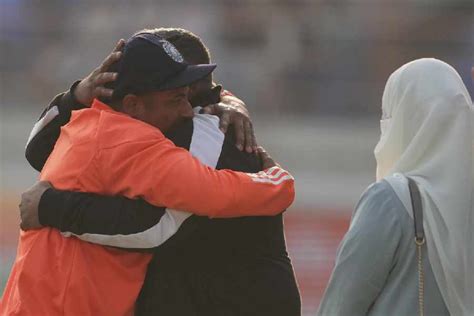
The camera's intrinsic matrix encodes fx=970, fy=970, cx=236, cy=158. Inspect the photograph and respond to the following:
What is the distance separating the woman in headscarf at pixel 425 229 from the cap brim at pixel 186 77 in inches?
18.1

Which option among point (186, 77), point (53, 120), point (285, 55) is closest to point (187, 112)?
point (186, 77)

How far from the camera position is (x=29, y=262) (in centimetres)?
216

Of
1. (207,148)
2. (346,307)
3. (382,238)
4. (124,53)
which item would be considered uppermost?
(124,53)

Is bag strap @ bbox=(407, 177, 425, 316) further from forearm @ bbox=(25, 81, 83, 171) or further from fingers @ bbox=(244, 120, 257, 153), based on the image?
forearm @ bbox=(25, 81, 83, 171)

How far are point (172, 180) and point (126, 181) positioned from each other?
0.35 ft

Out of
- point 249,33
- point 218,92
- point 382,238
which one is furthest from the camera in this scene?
point 249,33

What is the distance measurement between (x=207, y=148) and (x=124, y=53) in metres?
0.29

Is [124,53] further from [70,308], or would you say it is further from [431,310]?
[431,310]

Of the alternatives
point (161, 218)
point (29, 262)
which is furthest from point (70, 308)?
point (161, 218)

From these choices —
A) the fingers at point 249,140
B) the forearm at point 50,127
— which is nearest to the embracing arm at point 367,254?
the fingers at point 249,140

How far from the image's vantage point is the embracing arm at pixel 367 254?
211 centimetres

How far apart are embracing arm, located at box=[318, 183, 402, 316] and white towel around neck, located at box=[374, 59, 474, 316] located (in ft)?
0.18

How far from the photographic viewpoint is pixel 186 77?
2.19 metres

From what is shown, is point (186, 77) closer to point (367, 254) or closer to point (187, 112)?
point (187, 112)
